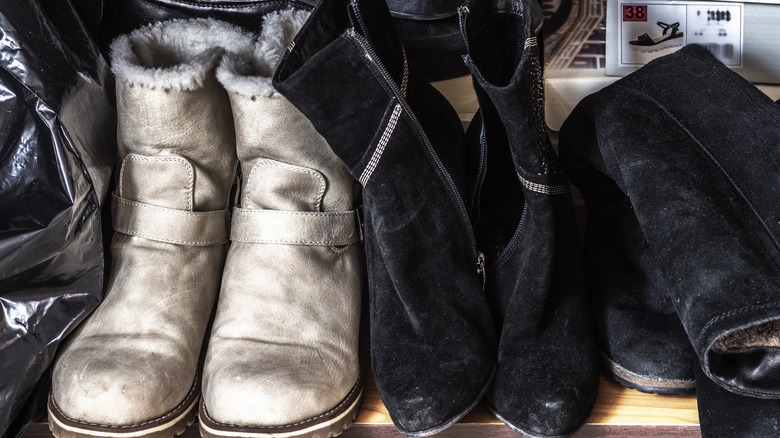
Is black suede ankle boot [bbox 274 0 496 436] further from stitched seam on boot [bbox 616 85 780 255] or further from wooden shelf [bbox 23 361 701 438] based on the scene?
stitched seam on boot [bbox 616 85 780 255]

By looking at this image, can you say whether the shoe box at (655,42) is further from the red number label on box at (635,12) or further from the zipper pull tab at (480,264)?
the zipper pull tab at (480,264)

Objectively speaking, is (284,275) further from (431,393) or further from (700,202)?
(700,202)

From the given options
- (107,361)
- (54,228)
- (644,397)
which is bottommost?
(644,397)

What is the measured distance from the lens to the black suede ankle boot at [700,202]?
0.47 meters

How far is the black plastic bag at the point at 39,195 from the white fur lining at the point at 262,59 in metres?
0.14

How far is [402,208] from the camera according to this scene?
56 cm

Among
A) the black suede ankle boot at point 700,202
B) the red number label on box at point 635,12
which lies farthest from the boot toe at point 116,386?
the red number label on box at point 635,12

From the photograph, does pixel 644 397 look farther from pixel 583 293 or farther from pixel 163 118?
pixel 163 118

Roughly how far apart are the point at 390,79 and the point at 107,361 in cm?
34

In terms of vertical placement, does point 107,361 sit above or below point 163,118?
below

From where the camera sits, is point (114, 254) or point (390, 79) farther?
point (114, 254)

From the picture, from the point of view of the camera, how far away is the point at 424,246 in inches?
Result: 22.9

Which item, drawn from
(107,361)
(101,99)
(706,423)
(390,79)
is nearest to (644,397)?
(706,423)

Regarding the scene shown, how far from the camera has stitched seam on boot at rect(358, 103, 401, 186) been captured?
53cm
